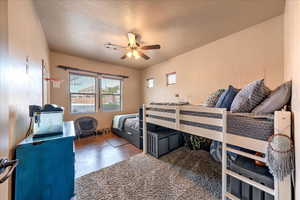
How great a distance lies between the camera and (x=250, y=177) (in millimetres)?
1189

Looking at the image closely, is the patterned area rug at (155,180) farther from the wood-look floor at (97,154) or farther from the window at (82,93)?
the window at (82,93)

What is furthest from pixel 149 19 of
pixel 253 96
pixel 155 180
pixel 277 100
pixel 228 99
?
pixel 155 180

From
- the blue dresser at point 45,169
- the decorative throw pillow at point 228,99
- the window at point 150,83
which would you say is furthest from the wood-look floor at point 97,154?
the window at point 150,83

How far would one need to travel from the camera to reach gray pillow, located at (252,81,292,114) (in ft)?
3.70

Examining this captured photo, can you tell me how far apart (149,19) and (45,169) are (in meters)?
2.65

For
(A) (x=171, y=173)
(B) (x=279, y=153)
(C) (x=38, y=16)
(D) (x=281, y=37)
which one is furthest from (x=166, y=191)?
(C) (x=38, y=16)

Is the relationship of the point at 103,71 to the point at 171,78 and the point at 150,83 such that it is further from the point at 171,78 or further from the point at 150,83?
the point at 171,78

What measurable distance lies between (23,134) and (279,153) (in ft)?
8.43

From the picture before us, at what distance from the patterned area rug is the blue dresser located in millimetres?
368

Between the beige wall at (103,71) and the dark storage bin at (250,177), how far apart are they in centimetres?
429

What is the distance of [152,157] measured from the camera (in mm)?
2592

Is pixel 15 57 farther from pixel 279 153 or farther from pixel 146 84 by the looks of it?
pixel 146 84

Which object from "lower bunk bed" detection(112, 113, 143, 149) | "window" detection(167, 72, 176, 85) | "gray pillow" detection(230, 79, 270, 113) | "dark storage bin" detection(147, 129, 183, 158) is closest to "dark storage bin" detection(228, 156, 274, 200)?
"gray pillow" detection(230, 79, 270, 113)

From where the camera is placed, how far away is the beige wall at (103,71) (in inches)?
148
